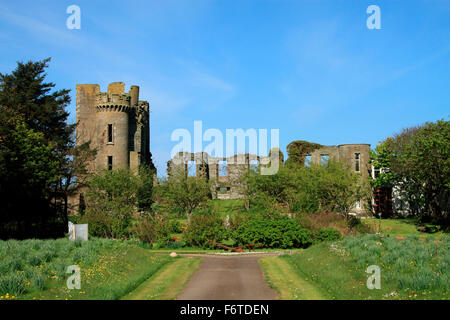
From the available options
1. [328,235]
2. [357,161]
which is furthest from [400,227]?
[328,235]

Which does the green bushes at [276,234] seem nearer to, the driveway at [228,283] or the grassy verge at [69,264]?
the driveway at [228,283]

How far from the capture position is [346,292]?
1284cm

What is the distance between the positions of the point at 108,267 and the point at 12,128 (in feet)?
77.8

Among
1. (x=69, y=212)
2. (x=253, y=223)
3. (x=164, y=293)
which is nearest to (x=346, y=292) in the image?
(x=164, y=293)

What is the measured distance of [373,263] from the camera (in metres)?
15.3

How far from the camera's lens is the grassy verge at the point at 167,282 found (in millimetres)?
13152

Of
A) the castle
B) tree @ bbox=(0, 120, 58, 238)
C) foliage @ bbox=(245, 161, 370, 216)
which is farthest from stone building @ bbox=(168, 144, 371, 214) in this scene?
tree @ bbox=(0, 120, 58, 238)

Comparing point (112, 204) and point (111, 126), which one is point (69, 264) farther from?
point (111, 126)

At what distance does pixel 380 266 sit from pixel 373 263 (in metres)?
0.45

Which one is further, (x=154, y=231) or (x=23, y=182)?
(x=23, y=182)

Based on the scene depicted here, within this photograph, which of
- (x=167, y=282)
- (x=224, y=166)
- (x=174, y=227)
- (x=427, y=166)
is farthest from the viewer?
(x=224, y=166)

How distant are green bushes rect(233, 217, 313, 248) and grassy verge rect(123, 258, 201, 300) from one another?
21.9 feet
